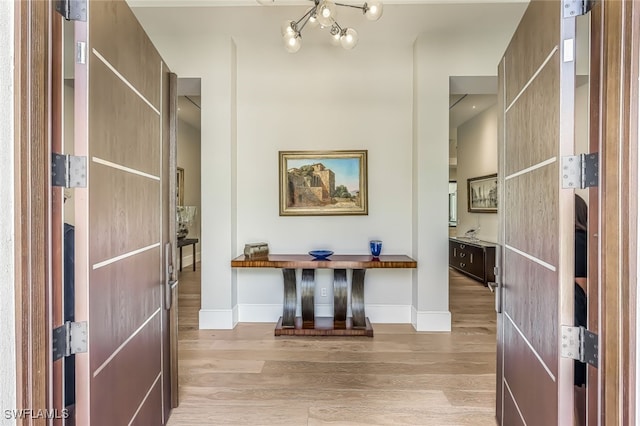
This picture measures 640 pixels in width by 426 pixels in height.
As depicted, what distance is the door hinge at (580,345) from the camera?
3.25 feet

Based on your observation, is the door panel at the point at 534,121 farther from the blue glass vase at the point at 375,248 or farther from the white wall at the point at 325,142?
the white wall at the point at 325,142

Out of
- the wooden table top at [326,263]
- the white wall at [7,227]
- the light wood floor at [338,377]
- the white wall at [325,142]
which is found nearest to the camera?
the white wall at [7,227]

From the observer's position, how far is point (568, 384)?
42.1 inches

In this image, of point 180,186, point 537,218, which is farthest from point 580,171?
point 180,186

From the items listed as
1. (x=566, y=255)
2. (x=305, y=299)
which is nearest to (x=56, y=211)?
(x=566, y=255)

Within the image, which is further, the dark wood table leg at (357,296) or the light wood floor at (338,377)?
Answer: the dark wood table leg at (357,296)

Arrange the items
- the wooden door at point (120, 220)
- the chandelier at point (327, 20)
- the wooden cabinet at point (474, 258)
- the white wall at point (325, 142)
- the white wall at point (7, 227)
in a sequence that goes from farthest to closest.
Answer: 1. the wooden cabinet at point (474, 258)
2. the white wall at point (325, 142)
3. the chandelier at point (327, 20)
4. the wooden door at point (120, 220)
5. the white wall at point (7, 227)

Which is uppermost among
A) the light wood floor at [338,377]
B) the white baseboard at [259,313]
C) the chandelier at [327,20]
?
the chandelier at [327,20]

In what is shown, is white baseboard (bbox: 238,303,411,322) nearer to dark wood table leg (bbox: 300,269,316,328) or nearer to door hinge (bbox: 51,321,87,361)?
dark wood table leg (bbox: 300,269,316,328)

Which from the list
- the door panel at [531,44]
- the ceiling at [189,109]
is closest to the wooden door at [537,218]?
the door panel at [531,44]

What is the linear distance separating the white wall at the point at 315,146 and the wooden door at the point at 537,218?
5.69ft

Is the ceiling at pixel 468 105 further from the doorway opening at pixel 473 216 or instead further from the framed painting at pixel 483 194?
the framed painting at pixel 483 194

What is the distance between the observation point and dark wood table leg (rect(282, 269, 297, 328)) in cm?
343

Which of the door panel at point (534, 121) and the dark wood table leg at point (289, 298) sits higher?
the door panel at point (534, 121)
